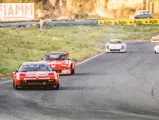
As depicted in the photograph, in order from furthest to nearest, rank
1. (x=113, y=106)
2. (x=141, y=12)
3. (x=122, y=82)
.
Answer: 1. (x=141, y=12)
2. (x=122, y=82)
3. (x=113, y=106)

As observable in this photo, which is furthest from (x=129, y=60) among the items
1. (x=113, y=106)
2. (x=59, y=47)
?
(x=113, y=106)

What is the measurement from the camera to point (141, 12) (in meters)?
102

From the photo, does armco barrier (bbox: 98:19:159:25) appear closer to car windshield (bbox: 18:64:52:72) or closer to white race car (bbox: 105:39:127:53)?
white race car (bbox: 105:39:127:53)

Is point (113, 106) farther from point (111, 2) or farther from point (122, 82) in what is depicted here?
point (111, 2)

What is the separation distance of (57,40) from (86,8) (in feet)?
116

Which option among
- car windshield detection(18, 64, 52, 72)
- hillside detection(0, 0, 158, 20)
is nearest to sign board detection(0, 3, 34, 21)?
car windshield detection(18, 64, 52, 72)

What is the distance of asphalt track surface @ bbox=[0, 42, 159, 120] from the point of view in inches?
696

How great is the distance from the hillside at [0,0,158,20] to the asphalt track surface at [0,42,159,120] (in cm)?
6951

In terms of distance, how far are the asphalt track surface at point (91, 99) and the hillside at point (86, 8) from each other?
228 ft

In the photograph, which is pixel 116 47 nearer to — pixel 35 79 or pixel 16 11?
pixel 16 11

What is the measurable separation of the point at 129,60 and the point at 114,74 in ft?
50.1

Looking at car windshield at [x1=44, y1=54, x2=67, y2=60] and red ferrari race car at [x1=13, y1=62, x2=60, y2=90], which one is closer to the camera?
red ferrari race car at [x1=13, y1=62, x2=60, y2=90]

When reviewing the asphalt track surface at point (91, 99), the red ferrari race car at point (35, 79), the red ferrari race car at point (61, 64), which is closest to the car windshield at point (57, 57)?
the red ferrari race car at point (61, 64)

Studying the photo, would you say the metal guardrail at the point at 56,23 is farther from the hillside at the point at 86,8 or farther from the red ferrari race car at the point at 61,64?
the red ferrari race car at the point at 61,64
